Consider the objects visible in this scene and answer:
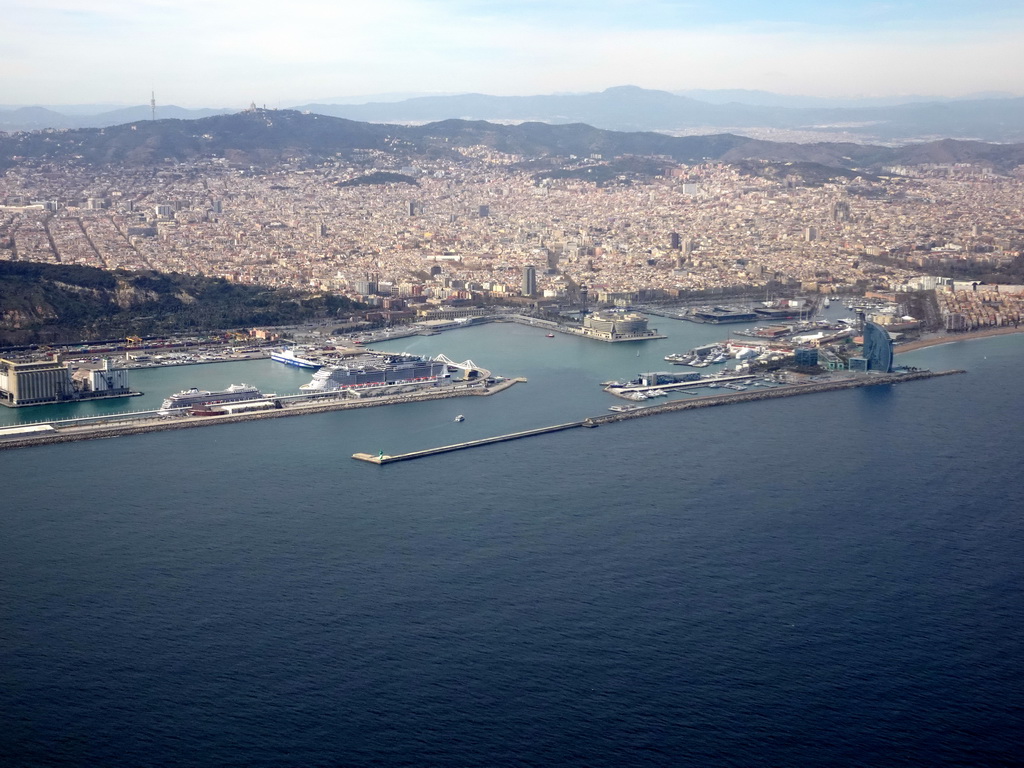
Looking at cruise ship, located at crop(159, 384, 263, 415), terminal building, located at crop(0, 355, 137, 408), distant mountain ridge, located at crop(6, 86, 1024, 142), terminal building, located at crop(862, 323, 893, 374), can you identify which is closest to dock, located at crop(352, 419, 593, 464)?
cruise ship, located at crop(159, 384, 263, 415)

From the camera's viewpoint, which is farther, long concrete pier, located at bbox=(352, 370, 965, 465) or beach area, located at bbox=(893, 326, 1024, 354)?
beach area, located at bbox=(893, 326, 1024, 354)

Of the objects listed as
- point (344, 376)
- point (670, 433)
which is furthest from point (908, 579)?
point (344, 376)

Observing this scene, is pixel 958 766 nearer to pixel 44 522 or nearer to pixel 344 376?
pixel 44 522

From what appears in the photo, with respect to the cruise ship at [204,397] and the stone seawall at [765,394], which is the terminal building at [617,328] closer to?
the stone seawall at [765,394]

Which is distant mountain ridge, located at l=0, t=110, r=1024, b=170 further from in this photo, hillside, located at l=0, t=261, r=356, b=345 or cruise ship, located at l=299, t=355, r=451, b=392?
cruise ship, located at l=299, t=355, r=451, b=392

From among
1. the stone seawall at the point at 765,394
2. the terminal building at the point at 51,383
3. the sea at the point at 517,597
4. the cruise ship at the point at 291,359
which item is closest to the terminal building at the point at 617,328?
the stone seawall at the point at 765,394

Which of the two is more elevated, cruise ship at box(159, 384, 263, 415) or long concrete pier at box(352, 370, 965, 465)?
cruise ship at box(159, 384, 263, 415)

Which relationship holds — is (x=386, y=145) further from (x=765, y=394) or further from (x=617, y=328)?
(x=765, y=394)
